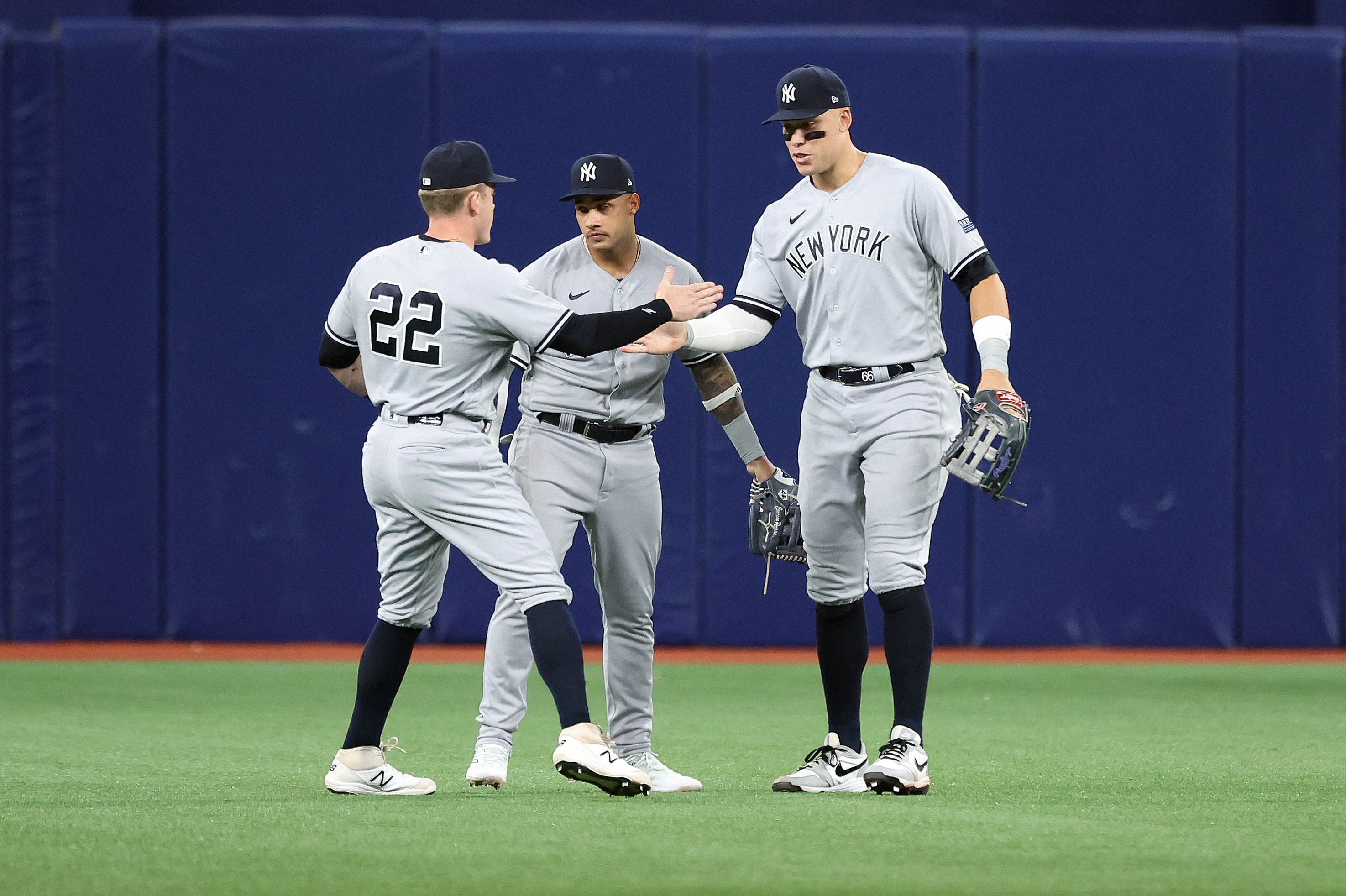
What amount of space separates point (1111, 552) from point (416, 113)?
14.8ft

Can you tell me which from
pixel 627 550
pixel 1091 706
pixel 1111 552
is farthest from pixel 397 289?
pixel 1111 552

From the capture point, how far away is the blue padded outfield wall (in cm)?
901

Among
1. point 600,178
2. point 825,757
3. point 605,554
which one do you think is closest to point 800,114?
point 600,178

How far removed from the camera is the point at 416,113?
9.05m

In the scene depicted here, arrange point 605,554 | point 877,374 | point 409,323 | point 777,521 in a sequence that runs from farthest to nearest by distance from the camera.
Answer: point 777,521, point 605,554, point 877,374, point 409,323

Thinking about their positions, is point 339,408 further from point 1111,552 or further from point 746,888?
point 746,888

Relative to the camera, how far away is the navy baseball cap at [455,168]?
4219 mm

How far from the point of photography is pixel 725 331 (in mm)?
4715

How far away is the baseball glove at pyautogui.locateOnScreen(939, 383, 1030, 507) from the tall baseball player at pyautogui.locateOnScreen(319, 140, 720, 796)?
784 mm

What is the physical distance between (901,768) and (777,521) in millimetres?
874

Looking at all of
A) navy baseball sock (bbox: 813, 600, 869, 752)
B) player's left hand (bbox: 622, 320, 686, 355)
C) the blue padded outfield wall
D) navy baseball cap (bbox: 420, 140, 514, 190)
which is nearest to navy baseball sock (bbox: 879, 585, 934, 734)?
navy baseball sock (bbox: 813, 600, 869, 752)

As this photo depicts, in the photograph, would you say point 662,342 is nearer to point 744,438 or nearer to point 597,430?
point 597,430

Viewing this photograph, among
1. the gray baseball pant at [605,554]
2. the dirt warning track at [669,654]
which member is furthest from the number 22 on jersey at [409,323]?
the dirt warning track at [669,654]

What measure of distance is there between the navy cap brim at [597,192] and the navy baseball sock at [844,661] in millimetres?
1281
